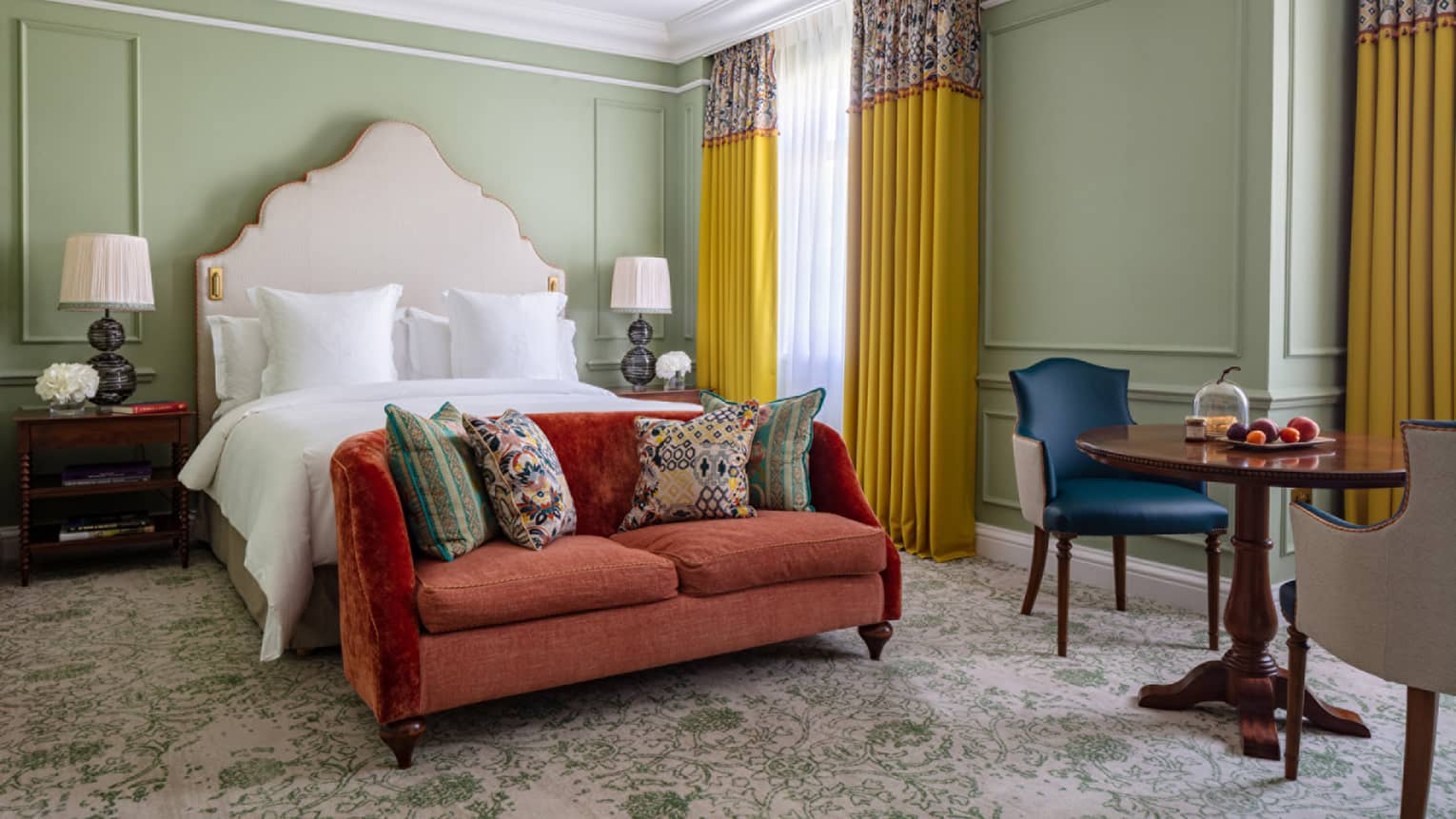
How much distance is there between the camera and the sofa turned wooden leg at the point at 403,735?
235 cm

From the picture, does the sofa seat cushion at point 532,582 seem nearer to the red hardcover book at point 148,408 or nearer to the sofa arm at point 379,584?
the sofa arm at point 379,584

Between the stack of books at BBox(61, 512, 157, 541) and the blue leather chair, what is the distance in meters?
3.54

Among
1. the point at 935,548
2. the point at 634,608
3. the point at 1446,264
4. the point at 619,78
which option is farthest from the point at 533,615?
the point at 619,78

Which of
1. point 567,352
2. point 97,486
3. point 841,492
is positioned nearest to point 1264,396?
point 841,492

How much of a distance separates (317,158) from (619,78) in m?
1.79

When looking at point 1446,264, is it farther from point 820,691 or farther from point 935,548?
point 820,691

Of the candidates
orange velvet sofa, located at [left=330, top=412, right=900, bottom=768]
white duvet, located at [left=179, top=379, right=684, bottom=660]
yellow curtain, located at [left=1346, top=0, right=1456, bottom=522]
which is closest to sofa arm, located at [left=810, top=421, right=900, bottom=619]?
orange velvet sofa, located at [left=330, top=412, right=900, bottom=768]

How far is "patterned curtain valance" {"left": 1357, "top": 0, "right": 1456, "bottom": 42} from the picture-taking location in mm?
3287

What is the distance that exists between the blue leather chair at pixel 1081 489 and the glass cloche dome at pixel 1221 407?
0.37 m

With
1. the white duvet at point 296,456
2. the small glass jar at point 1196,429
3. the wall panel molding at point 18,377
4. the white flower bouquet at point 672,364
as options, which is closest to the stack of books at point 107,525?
the white duvet at point 296,456

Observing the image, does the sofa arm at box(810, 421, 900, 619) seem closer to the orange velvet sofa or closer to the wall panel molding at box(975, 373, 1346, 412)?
the orange velvet sofa

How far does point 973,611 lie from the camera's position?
3.65 m

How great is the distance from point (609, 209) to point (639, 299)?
2.27 feet

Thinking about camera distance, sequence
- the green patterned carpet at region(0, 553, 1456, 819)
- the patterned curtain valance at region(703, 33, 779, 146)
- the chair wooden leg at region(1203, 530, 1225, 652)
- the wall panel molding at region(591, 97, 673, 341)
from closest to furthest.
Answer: the green patterned carpet at region(0, 553, 1456, 819) < the chair wooden leg at region(1203, 530, 1225, 652) < the patterned curtain valance at region(703, 33, 779, 146) < the wall panel molding at region(591, 97, 673, 341)
